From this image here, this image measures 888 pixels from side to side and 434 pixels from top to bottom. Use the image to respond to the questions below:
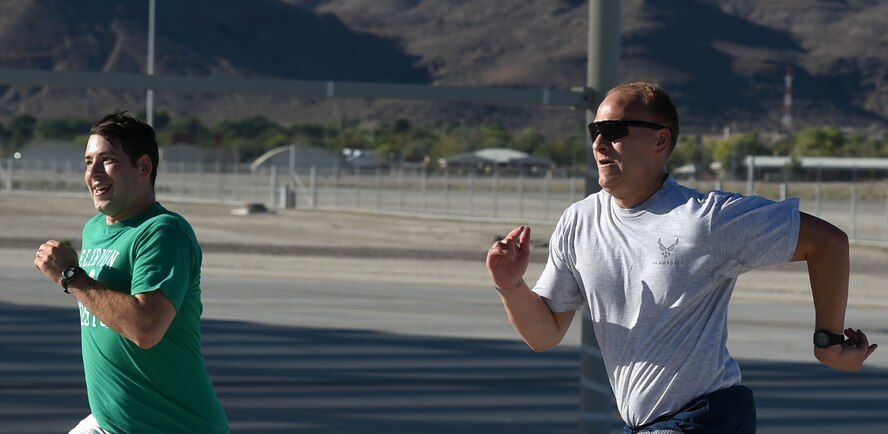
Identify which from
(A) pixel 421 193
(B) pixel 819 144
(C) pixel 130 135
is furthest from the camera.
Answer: (B) pixel 819 144

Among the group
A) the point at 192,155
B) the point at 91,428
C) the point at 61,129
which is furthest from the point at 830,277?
the point at 61,129

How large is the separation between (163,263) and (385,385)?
6.04 meters

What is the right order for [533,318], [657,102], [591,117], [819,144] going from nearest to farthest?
[657,102], [533,318], [591,117], [819,144]

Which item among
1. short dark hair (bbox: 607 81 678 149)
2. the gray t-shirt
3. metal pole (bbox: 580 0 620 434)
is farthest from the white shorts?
metal pole (bbox: 580 0 620 434)

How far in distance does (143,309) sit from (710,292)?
1.54 m

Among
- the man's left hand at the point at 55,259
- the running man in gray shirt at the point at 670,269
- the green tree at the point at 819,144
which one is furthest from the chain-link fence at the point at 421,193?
the green tree at the point at 819,144

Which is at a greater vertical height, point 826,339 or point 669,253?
point 669,253

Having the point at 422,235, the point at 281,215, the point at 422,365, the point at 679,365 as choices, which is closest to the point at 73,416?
the point at 422,365

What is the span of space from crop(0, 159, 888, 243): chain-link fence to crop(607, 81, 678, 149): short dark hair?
29915 mm

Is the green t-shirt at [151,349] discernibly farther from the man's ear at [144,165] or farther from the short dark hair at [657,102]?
the short dark hair at [657,102]

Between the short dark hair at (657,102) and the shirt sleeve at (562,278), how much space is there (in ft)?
1.31

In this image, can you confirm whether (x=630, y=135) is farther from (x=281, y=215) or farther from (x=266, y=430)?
(x=281, y=215)

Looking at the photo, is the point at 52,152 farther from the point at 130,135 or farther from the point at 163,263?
the point at 163,263

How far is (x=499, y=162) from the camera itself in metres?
114
